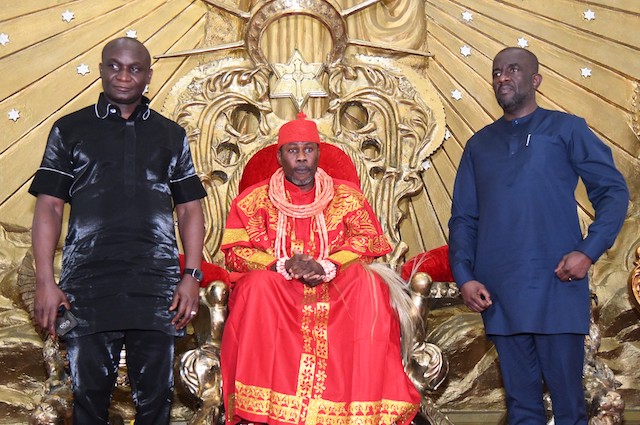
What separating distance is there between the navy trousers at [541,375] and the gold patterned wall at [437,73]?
53.4 inches

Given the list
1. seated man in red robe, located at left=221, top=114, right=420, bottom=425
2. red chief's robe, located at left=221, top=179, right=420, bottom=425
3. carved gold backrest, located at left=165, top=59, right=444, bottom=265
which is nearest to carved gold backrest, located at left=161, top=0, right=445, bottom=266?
carved gold backrest, located at left=165, top=59, right=444, bottom=265

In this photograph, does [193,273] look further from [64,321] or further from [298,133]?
[298,133]

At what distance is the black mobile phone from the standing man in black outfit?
0.6 inches

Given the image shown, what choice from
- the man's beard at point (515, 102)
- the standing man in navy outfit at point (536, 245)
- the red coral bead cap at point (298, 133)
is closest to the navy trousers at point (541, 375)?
the standing man in navy outfit at point (536, 245)

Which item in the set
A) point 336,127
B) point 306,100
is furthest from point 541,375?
point 306,100

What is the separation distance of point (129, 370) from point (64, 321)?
245 millimetres

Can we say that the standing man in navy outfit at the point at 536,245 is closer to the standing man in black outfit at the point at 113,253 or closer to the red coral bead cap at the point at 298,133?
the red coral bead cap at the point at 298,133

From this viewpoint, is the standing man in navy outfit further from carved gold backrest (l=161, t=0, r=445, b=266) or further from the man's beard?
carved gold backrest (l=161, t=0, r=445, b=266)

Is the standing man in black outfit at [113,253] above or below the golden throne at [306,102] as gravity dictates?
below

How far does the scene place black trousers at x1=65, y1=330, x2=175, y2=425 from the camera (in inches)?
111

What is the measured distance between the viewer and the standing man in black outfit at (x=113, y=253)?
2.82m

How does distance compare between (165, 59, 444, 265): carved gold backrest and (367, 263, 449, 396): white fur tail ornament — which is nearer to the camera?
(367, 263, 449, 396): white fur tail ornament

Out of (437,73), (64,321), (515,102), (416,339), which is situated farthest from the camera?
(437,73)

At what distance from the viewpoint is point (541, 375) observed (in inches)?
124
